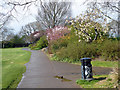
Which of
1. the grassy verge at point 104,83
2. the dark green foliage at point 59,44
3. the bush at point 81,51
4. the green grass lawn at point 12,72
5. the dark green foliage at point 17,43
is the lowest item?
the green grass lawn at point 12,72

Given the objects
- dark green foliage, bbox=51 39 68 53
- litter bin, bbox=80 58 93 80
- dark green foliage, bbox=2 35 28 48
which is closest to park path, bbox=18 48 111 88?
litter bin, bbox=80 58 93 80

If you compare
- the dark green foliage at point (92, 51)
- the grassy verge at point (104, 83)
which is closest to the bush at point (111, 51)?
the dark green foliage at point (92, 51)

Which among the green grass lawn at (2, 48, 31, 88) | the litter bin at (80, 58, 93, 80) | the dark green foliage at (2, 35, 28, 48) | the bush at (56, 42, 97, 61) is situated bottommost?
the green grass lawn at (2, 48, 31, 88)

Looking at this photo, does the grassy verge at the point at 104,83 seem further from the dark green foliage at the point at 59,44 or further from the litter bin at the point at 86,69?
the dark green foliage at the point at 59,44

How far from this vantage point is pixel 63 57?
61.8ft

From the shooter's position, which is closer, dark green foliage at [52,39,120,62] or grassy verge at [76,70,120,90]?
grassy verge at [76,70,120,90]

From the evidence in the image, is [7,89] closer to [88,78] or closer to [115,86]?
[88,78]

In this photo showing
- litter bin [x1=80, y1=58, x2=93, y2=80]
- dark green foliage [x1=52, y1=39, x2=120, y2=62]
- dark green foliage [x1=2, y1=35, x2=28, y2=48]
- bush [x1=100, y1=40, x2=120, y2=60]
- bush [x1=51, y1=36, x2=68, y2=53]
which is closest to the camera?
litter bin [x1=80, y1=58, x2=93, y2=80]

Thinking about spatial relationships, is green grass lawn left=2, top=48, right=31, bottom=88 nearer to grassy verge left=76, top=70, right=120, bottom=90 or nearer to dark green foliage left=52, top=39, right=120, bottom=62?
grassy verge left=76, top=70, right=120, bottom=90

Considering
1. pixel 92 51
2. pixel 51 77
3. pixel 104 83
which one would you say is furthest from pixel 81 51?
pixel 104 83

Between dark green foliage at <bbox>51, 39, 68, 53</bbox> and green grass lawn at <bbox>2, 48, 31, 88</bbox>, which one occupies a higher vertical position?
dark green foliage at <bbox>51, 39, 68, 53</bbox>

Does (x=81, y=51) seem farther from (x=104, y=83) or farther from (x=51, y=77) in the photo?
(x=104, y=83)

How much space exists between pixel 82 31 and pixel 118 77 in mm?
9151

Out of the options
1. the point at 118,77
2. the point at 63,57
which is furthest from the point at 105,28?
the point at 118,77
